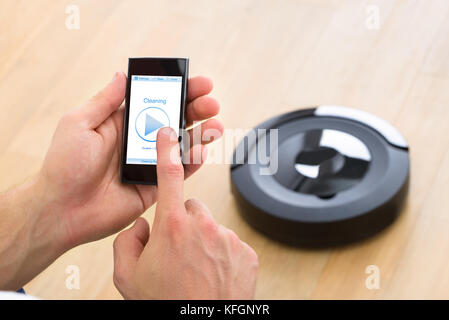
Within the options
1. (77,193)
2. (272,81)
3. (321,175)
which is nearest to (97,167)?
(77,193)

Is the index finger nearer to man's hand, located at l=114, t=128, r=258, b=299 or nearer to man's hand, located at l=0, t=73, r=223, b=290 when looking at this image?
man's hand, located at l=114, t=128, r=258, b=299

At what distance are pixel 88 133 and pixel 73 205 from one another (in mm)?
125

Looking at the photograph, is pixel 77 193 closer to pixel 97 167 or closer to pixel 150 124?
pixel 97 167

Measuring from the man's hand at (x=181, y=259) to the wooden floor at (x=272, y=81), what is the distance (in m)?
0.45

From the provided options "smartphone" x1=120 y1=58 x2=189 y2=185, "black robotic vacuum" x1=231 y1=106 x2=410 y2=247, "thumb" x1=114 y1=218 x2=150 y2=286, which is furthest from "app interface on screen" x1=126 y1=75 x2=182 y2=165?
"black robotic vacuum" x1=231 y1=106 x2=410 y2=247

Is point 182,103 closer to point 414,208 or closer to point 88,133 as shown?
point 88,133

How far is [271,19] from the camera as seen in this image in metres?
1.81

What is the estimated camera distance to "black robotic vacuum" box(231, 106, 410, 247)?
4.23 feet

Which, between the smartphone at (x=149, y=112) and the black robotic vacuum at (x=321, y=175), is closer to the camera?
the smartphone at (x=149, y=112)

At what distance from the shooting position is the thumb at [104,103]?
1.06 metres

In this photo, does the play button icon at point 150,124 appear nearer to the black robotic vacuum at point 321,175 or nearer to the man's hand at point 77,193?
the man's hand at point 77,193

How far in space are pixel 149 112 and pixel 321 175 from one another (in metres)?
0.44

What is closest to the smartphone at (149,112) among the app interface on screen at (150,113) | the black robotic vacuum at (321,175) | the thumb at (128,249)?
the app interface on screen at (150,113)
